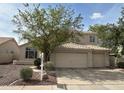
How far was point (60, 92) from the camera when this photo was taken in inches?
373

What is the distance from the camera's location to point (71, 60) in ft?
Answer: 78.9

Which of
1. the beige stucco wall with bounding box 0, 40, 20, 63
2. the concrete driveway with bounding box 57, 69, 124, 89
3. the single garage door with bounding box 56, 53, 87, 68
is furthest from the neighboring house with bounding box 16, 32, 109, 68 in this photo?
the concrete driveway with bounding box 57, 69, 124, 89

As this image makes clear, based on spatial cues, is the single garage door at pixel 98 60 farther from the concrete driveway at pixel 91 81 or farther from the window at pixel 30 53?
the concrete driveway at pixel 91 81

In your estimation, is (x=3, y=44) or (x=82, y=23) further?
(x=3, y=44)

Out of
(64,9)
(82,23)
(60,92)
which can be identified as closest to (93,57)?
(82,23)

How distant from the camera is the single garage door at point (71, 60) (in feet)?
78.0

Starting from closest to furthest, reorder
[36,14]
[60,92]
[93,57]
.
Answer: [60,92] → [36,14] → [93,57]

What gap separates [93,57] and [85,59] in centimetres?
157

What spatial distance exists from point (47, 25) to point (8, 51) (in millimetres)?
15848

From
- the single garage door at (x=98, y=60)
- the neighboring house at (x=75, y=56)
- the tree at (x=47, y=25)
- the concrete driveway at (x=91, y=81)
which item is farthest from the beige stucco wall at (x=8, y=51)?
the concrete driveway at (x=91, y=81)

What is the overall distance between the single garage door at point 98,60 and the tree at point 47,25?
6590mm

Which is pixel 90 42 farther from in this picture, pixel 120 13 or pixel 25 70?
pixel 25 70

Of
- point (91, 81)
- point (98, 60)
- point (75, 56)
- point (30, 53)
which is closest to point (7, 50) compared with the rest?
point (30, 53)

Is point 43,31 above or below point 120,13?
below
